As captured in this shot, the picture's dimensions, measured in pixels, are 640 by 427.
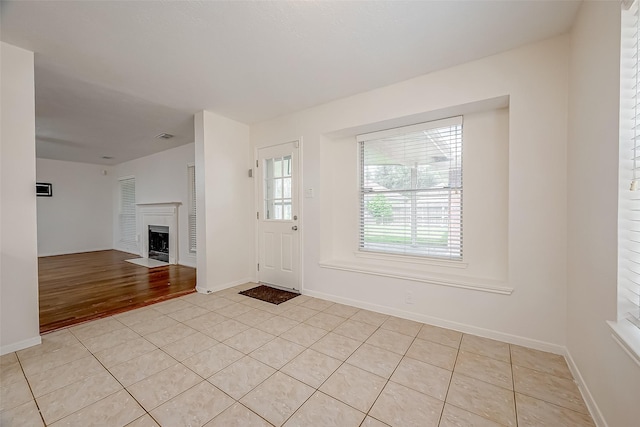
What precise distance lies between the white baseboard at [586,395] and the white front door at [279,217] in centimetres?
270

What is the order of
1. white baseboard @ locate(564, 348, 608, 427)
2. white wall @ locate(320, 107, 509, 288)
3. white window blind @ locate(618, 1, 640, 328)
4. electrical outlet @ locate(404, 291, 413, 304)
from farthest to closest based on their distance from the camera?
1. electrical outlet @ locate(404, 291, 413, 304)
2. white wall @ locate(320, 107, 509, 288)
3. white baseboard @ locate(564, 348, 608, 427)
4. white window blind @ locate(618, 1, 640, 328)

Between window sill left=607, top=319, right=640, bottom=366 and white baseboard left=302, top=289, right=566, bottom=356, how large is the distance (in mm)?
974

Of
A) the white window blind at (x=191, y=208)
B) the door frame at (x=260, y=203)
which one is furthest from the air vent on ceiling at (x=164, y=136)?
the door frame at (x=260, y=203)

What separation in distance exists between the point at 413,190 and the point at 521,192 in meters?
0.98

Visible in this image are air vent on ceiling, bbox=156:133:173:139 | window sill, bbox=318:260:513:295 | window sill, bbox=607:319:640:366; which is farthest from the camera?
air vent on ceiling, bbox=156:133:173:139

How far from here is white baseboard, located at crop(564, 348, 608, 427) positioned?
1.33 meters

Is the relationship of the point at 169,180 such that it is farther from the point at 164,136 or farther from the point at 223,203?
the point at 223,203

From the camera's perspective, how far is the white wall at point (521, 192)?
6.53 feet

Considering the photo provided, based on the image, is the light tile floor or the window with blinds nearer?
the light tile floor

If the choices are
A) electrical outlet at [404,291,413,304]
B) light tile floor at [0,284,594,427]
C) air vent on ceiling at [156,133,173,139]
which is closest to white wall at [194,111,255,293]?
light tile floor at [0,284,594,427]

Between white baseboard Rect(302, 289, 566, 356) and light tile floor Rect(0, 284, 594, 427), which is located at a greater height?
white baseboard Rect(302, 289, 566, 356)

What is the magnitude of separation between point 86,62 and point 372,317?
365cm

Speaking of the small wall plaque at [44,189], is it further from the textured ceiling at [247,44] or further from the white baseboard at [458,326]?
the white baseboard at [458,326]

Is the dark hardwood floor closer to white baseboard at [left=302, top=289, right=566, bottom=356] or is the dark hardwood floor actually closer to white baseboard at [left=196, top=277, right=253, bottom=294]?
white baseboard at [left=196, top=277, right=253, bottom=294]
